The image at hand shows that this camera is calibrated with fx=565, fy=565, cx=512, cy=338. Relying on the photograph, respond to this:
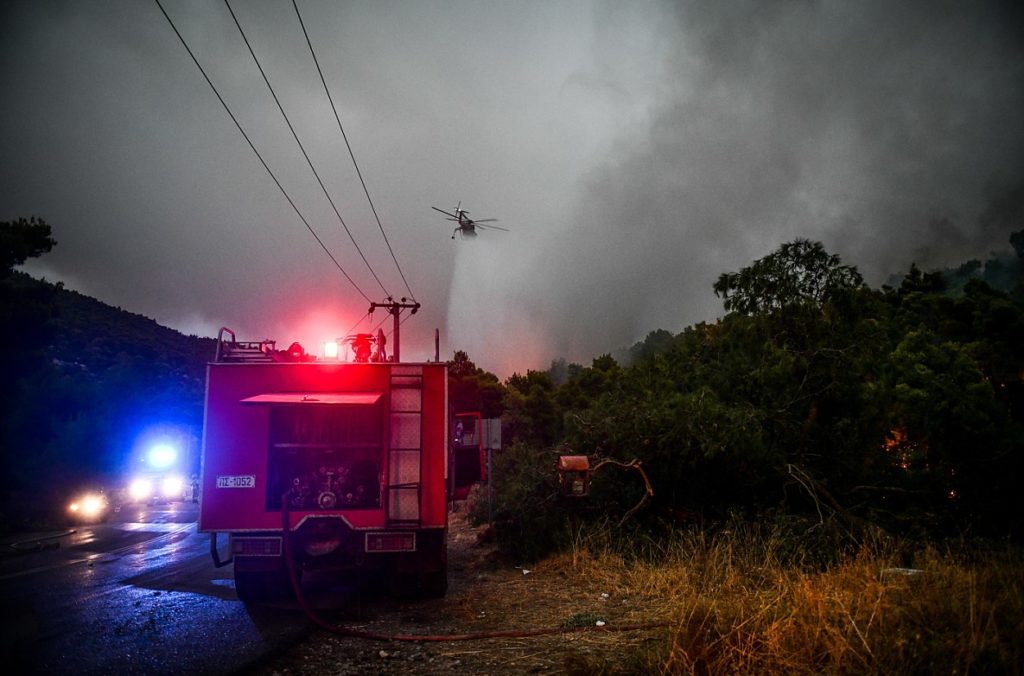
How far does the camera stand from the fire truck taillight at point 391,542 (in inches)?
301

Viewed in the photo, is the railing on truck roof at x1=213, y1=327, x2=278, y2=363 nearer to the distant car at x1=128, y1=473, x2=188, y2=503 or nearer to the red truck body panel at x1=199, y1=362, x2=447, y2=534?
the red truck body panel at x1=199, y1=362, x2=447, y2=534

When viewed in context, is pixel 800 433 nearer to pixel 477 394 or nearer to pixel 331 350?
pixel 331 350

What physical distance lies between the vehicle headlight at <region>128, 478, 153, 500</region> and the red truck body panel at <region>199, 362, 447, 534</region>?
1932cm

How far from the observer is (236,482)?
7.72m

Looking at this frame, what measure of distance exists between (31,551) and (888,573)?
1548 cm

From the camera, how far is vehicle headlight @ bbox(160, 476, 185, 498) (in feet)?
79.0

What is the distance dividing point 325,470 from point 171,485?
67.5 feet

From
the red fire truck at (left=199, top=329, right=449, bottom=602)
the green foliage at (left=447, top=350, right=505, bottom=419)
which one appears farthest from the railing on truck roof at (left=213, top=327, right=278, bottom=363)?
the green foliage at (left=447, top=350, right=505, bottom=419)

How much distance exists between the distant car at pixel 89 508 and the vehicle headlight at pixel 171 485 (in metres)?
4.92

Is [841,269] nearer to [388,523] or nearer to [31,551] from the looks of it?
[388,523]

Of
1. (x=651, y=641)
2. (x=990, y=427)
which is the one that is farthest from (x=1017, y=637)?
(x=990, y=427)

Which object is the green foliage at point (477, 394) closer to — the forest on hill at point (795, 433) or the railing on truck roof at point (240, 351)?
the forest on hill at point (795, 433)

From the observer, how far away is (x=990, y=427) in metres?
12.3

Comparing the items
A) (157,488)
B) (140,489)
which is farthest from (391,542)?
(157,488)
